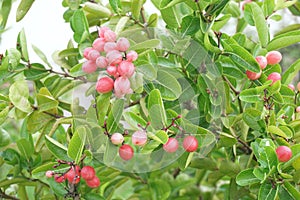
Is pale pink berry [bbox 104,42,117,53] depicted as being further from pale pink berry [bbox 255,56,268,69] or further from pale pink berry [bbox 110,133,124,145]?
pale pink berry [bbox 255,56,268,69]

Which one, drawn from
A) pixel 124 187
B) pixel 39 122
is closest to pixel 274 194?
pixel 39 122

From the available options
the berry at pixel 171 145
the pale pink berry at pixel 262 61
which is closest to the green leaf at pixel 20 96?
the berry at pixel 171 145

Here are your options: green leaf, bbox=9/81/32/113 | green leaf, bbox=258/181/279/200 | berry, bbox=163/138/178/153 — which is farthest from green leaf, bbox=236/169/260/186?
green leaf, bbox=9/81/32/113

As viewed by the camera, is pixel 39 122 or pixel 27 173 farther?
pixel 27 173

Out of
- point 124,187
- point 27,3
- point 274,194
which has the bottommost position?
point 124,187

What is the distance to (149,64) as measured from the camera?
30.2 inches

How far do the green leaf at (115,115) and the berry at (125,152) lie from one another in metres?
0.04

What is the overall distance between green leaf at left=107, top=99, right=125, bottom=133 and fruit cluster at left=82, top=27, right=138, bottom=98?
2 centimetres

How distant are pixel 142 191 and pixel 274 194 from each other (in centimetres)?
57

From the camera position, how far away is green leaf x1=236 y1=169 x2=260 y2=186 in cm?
83

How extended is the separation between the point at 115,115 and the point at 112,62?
85 millimetres

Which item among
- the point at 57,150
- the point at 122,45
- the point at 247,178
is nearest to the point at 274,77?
the point at 247,178

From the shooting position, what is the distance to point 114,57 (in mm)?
729

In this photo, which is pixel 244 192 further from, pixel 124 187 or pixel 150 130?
pixel 124 187
